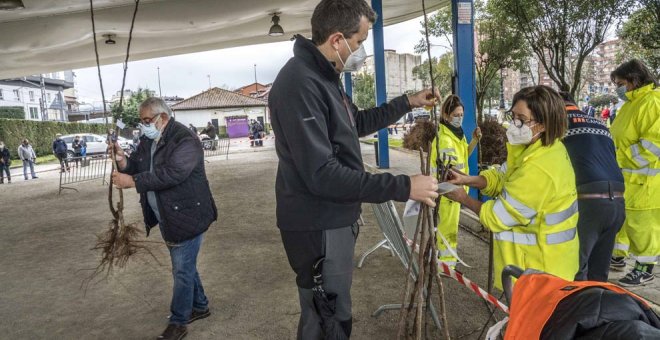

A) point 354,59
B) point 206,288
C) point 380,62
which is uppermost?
point 380,62

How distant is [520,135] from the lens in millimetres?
2322

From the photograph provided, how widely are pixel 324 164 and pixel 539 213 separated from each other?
1324 millimetres

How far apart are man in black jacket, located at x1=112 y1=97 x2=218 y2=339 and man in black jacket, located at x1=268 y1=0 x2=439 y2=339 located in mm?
1458

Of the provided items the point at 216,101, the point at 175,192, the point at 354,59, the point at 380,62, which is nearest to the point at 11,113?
the point at 216,101

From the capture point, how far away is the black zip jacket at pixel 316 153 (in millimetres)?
1604

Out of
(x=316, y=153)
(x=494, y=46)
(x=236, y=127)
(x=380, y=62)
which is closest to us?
(x=316, y=153)

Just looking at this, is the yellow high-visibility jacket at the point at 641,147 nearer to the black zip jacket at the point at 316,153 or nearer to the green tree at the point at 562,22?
the black zip jacket at the point at 316,153

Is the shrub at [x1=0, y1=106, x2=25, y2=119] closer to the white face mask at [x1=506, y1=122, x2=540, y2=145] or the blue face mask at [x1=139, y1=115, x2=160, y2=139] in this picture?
the blue face mask at [x1=139, y1=115, x2=160, y2=139]

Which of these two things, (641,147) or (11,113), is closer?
(641,147)

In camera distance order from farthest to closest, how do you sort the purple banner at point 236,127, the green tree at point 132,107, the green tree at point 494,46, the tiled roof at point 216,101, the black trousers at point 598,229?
the tiled roof at point 216,101
the purple banner at point 236,127
the green tree at point 132,107
the green tree at point 494,46
the black trousers at point 598,229

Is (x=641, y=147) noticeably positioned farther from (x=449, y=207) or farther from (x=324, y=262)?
(x=324, y=262)

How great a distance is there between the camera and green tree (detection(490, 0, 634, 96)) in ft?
40.0

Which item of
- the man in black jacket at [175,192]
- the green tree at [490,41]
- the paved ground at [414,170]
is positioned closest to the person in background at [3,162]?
the paved ground at [414,170]

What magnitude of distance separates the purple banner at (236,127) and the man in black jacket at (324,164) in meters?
44.6
